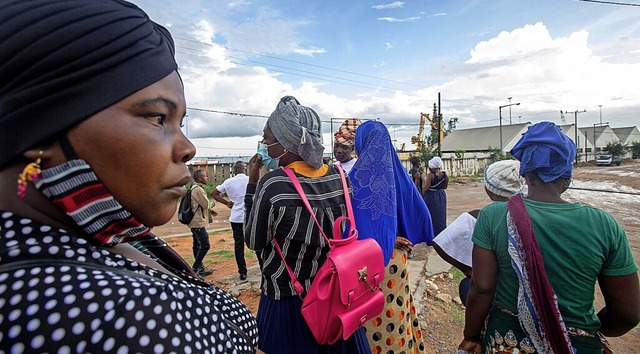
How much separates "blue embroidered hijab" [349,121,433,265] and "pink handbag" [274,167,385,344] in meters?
0.43

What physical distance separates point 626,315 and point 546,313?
400mm

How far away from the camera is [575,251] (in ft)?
5.27

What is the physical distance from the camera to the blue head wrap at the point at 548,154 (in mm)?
1749

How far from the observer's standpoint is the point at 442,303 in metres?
4.38

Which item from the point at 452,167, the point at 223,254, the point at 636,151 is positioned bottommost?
the point at 636,151

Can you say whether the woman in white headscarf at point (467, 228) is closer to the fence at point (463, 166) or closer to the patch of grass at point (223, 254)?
the patch of grass at point (223, 254)

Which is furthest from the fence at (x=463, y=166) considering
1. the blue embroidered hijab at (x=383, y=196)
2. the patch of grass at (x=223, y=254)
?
the blue embroidered hijab at (x=383, y=196)

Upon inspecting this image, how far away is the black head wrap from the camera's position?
0.62 meters

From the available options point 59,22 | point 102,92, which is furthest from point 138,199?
point 59,22

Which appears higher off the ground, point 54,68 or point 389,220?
point 54,68

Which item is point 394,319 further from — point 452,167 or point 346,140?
point 452,167

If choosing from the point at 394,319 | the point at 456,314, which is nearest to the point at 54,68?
the point at 394,319

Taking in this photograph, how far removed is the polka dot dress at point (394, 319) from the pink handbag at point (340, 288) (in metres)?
0.63

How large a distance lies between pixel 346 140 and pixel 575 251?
244 centimetres
